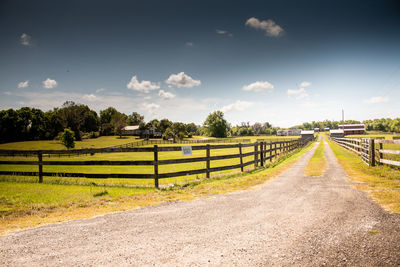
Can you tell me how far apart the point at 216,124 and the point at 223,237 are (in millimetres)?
115888

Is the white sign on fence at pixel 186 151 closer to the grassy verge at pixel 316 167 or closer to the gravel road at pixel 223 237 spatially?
the gravel road at pixel 223 237

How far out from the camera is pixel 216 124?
119 meters

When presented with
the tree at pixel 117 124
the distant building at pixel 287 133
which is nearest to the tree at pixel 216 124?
the tree at pixel 117 124

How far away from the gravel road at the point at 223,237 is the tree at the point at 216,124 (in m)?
114

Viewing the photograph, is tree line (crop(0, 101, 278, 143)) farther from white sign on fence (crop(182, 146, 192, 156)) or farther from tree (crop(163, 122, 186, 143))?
white sign on fence (crop(182, 146, 192, 156))

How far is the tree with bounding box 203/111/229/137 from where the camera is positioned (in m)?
119

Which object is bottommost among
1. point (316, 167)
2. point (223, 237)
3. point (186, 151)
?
point (316, 167)

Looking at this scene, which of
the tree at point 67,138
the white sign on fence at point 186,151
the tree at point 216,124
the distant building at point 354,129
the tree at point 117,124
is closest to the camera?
the white sign on fence at point 186,151

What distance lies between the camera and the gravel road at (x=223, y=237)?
2932 millimetres

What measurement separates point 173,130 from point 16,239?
91037 millimetres

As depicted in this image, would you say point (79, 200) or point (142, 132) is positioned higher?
point (142, 132)

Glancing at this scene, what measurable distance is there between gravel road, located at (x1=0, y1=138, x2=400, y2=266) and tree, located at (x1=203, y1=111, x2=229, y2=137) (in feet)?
374

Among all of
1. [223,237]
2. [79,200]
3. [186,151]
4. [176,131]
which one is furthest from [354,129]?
[79,200]

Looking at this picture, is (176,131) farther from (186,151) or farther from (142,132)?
(186,151)
